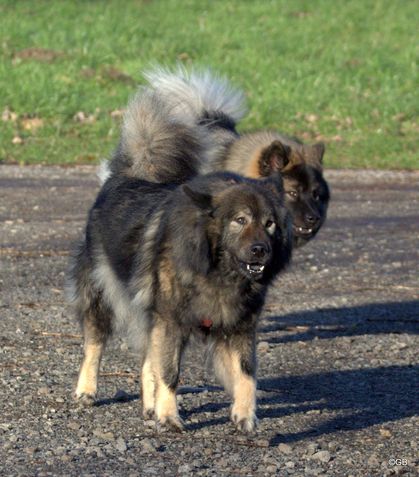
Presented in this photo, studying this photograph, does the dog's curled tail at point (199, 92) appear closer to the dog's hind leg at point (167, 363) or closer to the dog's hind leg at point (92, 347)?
the dog's hind leg at point (92, 347)

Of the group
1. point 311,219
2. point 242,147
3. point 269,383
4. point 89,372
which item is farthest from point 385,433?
point 242,147

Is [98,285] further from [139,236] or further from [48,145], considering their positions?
[48,145]

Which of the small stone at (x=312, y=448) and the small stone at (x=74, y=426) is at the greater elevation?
the small stone at (x=312, y=448)

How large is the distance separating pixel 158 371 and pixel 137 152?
1.52 meters

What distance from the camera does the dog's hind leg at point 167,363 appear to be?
6102 millimetres

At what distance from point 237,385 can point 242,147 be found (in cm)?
302

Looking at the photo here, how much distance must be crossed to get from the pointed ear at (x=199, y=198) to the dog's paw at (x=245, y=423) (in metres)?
1.01

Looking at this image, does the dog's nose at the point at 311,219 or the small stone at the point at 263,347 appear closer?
the small stone at the point at 263,347

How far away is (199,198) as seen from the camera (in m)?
5.92

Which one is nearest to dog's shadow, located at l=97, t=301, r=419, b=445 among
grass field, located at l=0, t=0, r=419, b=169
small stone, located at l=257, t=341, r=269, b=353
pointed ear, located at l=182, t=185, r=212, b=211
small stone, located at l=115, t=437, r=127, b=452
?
small stone, located at l=257, t=341, r=269, b=353

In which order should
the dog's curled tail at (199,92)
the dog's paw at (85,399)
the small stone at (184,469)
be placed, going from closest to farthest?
the small stone at (184,469)
the dog's paw at (85,399)
the dog's curled tail at (199,92)

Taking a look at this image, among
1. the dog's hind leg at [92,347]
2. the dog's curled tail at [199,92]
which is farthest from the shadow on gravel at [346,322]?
the dog's hind leg at [92,347]

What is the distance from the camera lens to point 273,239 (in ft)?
19.5

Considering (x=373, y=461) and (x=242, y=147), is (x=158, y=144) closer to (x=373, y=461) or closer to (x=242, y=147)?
(x=242, y=147)
